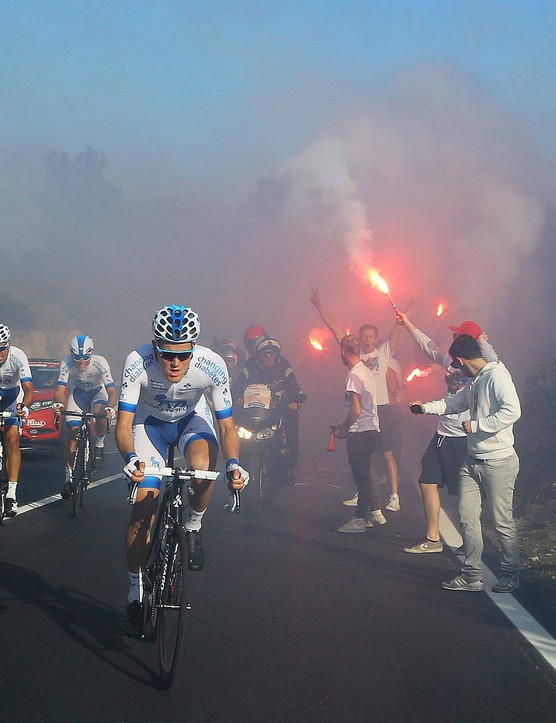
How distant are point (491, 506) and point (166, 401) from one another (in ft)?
10.2

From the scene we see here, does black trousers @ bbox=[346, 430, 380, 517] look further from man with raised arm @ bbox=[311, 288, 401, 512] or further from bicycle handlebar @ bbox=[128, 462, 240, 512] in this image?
bicycle handlebar @ bbox=[128, 462, 240, 512]

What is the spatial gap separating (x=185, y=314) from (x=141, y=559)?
165 cm

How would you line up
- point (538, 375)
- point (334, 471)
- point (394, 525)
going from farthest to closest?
point (334, 471) < point (538, 375) < point (394, 525)

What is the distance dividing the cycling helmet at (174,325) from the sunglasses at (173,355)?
95 millimetres

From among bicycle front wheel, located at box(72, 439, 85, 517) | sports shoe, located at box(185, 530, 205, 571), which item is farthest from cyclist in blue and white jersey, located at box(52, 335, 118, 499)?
sports shoe, located at box(185, 530, 205, 571)

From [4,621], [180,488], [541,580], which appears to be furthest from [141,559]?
[541,580]

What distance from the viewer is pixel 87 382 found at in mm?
10953

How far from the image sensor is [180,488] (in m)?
4.77

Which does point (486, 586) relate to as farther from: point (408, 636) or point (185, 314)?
point (185, 314)

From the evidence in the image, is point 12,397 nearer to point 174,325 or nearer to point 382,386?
point 174,325

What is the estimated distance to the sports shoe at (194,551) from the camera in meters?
4.70

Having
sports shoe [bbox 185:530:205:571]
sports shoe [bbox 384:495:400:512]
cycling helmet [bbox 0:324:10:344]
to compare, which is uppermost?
cycling helmet [bbox 0:324:10:344]

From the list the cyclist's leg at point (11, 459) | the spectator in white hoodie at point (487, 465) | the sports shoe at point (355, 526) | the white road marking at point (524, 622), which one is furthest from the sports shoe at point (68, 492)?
the white road marking at point (524, 622)

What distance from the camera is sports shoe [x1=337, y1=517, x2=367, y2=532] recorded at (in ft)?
28.2
